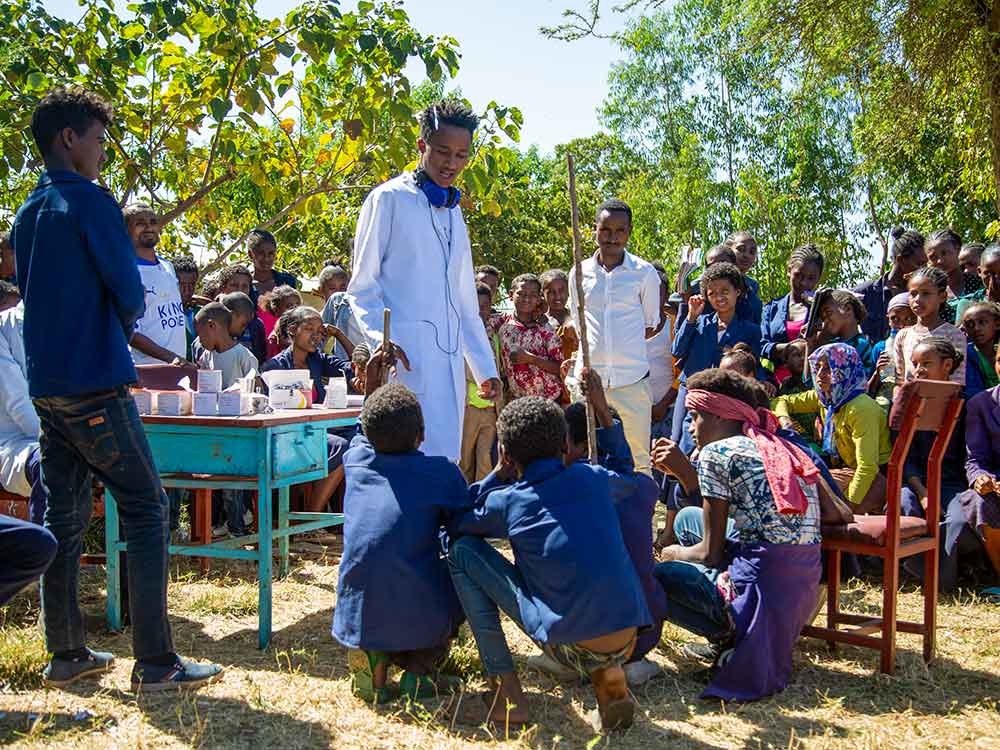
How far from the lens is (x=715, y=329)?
6465 millimetres

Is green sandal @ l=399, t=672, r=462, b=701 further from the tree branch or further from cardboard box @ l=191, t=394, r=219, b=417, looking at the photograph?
the tree branch

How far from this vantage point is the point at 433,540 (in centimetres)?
371

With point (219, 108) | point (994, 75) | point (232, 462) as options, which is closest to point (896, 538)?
point (232, 462)

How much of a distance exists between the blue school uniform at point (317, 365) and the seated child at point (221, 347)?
24 cm

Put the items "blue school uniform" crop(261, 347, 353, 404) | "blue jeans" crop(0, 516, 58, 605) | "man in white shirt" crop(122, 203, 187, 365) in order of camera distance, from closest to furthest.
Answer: "blue jeans" crop(0, 516, 58, 605) < "man in white shirt" crop(122, 203, 187, 365) < "blue school uniform" crop(261, 347, 353, 404)

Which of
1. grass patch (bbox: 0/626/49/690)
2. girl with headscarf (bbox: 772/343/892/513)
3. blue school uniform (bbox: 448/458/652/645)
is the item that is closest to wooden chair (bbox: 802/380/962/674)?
girl with headscarf (bbox: 772/343/892/513)

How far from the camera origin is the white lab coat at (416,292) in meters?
4.25

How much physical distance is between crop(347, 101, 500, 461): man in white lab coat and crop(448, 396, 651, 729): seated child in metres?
0.78

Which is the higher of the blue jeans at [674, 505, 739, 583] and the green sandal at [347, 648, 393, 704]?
the blue jeans at [674, 505, 739, 583]

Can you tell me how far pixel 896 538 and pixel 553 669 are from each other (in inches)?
57.2

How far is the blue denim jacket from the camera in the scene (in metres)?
3.55

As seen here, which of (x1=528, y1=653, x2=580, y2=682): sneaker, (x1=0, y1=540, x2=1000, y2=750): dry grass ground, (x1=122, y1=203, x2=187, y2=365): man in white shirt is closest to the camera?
(x1=0, y1=540, x2=1000, y2=750): dry grass ground

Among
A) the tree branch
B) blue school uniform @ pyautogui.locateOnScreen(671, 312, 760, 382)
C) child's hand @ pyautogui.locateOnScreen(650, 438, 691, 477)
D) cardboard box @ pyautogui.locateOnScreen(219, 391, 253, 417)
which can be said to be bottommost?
child's hand @ pyautogui.locateOnScreen(650, 438, 691, 477)

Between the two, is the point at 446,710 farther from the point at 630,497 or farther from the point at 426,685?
the point at 630,497
